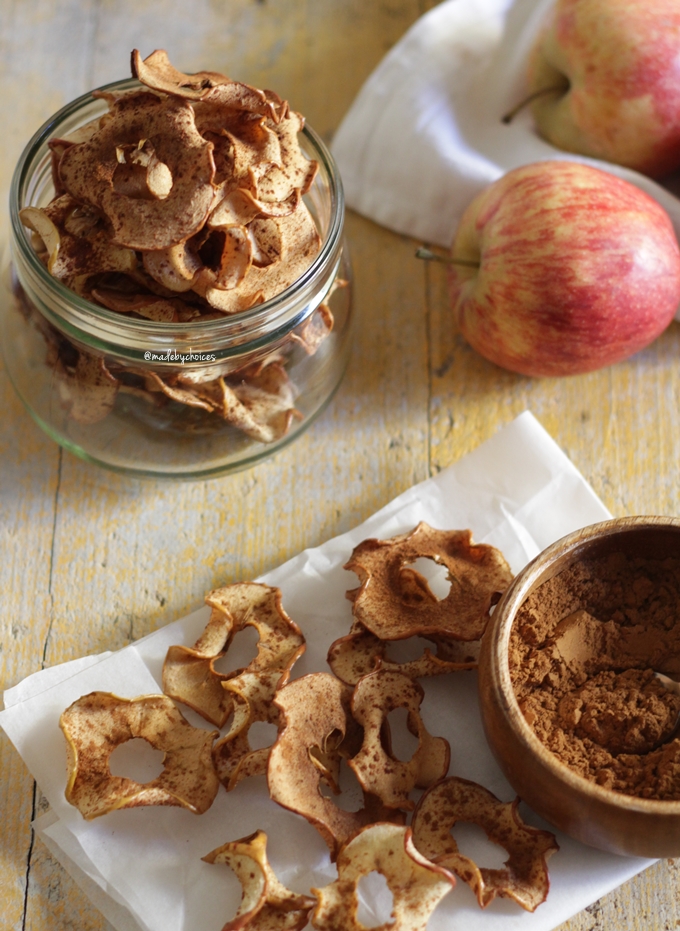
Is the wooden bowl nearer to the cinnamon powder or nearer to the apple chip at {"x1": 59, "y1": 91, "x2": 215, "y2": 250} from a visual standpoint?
the cinnamon powder

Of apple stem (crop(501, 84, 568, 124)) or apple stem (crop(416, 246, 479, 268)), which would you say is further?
apple stem (crop(501, 84, 568, 124))

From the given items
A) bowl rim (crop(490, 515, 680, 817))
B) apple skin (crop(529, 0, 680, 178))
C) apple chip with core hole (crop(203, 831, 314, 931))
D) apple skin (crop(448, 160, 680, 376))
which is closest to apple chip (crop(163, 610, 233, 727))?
apple chip with core hole (crop(203, 831, 314, 931))

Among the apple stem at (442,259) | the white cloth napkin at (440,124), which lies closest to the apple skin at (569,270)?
the apple stem at (442,259)

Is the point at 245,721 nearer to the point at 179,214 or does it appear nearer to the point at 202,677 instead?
the point at 202,677

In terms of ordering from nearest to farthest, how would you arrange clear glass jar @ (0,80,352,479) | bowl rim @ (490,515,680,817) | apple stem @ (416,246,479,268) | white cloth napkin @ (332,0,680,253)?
bowl rim @ (490,515,680,817), clear glass jar @ (0,80,352,479), apple stem @ (416,246,479,268), white cloth napkin @ (332,0,680,253)

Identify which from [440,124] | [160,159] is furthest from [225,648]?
[440,124]

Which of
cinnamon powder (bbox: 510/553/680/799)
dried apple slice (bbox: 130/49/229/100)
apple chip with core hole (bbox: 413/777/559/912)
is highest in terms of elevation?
dried apple slice (bbox: 130/49/229/100)

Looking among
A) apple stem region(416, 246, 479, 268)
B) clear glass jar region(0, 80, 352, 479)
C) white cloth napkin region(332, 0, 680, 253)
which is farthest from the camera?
white cloth napkin region(332, 0, 680, 253)

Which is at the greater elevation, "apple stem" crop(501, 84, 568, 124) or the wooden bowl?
"apple stem" crop(501, 84, 568, 124)
